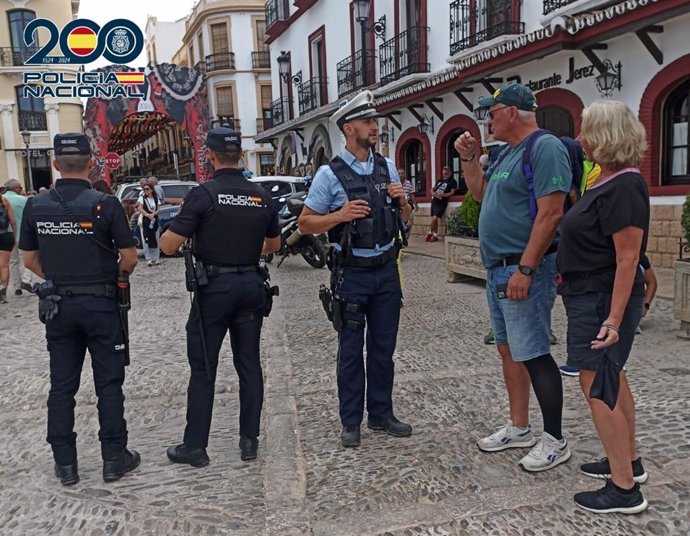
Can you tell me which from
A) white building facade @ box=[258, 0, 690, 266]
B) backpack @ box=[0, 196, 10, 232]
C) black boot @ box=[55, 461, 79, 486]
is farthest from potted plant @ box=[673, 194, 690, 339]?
backpack @ box=[0, 196, 10, 232]

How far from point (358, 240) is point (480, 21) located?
11.6 m

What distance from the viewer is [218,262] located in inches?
133

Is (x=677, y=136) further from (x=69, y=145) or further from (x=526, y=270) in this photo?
(x=69, y=145)

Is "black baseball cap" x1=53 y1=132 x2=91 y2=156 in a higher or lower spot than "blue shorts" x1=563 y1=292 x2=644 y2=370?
higher

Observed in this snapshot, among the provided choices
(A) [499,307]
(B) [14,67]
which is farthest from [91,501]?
(B) [14,67]

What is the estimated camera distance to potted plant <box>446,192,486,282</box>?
820 centimetres

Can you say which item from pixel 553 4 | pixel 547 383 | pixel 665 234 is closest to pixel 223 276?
pixel 547 383

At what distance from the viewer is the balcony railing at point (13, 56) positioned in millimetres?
33625

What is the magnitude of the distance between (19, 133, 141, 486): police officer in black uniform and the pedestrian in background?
196 centimetres

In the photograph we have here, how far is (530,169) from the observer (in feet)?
9.69

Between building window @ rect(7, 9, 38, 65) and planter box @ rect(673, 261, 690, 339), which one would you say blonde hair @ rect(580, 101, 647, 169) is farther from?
building window @ rect(7, 9, 38, 65)

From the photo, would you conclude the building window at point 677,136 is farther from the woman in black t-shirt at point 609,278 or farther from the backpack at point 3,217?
the backpack at point 3,217

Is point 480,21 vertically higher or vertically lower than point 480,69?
higher

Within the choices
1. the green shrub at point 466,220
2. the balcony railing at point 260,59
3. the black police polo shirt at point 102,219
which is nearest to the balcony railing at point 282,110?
the balcony railing at point 260,59
